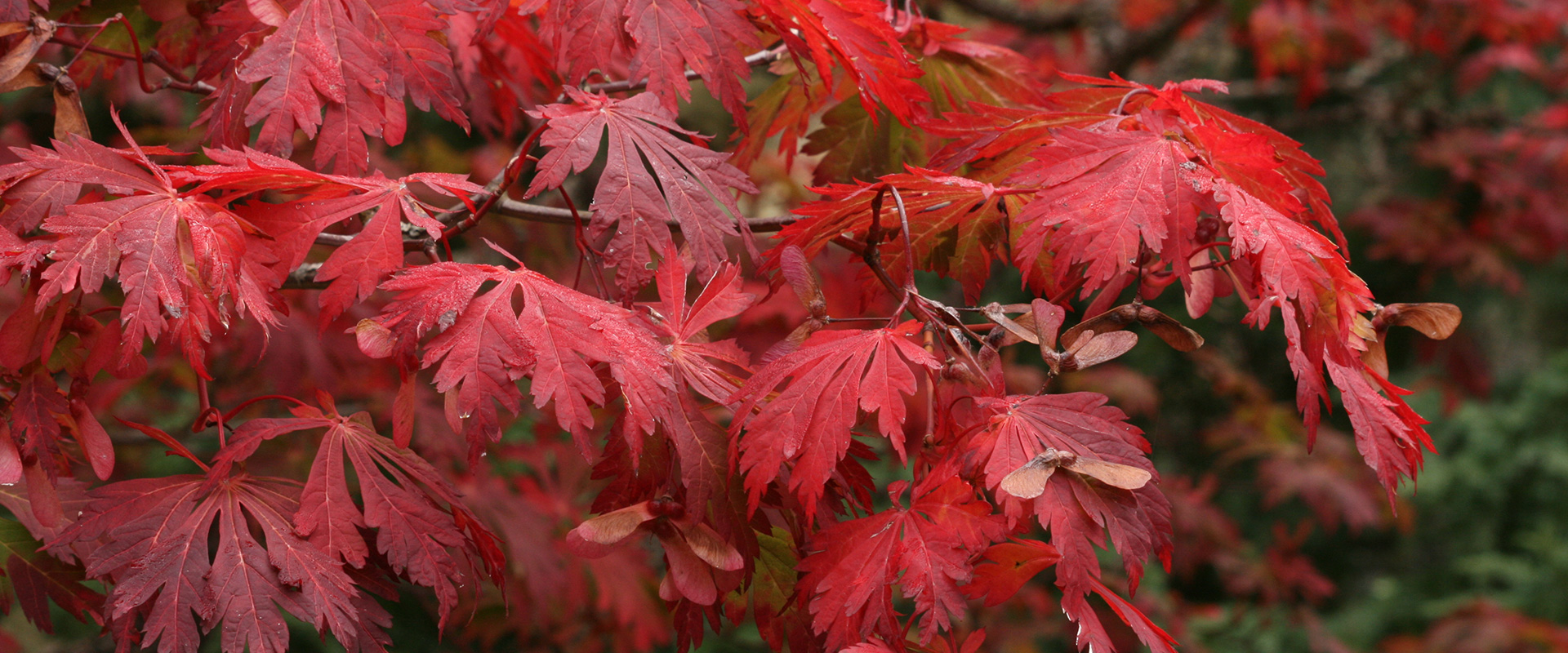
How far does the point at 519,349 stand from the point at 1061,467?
476mm

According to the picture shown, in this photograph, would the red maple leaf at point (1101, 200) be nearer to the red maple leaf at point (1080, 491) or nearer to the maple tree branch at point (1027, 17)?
the red maple leaf at point (1080, 491)

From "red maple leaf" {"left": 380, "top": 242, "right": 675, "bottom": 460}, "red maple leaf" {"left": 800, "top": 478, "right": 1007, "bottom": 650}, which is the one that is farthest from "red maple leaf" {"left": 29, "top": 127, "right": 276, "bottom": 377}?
"red maple leaf" {"left": 800, "top": 478, "right": 1007, "bottom": 650}

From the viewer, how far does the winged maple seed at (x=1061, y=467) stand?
0.78 metres

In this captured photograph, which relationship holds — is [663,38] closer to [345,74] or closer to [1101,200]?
[345,74]

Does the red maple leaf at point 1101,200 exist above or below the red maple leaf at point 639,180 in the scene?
above

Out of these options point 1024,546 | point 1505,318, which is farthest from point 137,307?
point 1505,318

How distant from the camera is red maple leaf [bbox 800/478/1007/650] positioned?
32.4 inches

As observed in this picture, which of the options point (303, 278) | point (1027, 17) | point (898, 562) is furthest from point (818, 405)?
point (1027, 17)

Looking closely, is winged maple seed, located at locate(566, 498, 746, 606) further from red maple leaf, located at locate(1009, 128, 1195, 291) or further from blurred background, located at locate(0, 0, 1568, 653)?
blurred background, located at locate(0, 0, 1568, 653)

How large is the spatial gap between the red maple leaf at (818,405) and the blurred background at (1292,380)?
3.50ft

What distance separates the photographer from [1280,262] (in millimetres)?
862

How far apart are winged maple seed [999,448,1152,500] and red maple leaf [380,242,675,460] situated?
30 cm

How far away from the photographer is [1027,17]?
349 cm

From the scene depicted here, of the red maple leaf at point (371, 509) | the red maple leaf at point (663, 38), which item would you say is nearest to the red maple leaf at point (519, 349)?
the red maple leaf at point (371, 509)
